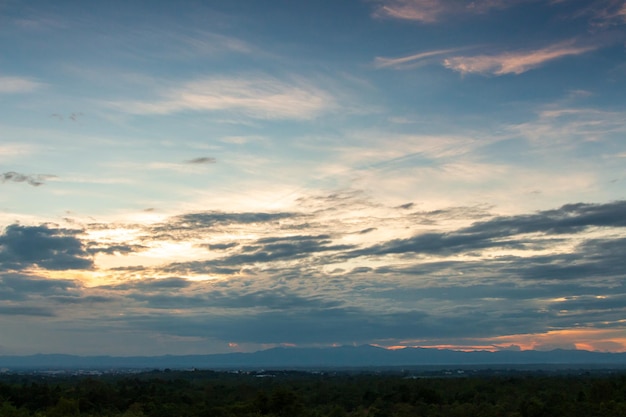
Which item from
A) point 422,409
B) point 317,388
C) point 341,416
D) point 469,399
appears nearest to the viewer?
point 341,416

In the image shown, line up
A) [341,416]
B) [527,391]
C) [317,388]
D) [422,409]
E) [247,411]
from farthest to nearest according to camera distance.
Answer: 1. [317,388]
2. [527,391]
3. [422,409]
4. [341,416]
5. [247,411]

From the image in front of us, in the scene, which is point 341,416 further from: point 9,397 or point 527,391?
point 527,391

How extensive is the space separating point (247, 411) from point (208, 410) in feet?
16.9

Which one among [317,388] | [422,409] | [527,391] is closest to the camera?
[422,409]

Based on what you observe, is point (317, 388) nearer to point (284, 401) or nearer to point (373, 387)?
point (373, 387)

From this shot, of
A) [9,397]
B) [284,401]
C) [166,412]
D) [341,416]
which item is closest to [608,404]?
[341,416]

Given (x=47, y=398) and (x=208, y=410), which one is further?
(x=47, y=398)

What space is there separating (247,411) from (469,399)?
55729 mm

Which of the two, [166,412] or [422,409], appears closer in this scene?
[166,412]

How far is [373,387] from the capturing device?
175m

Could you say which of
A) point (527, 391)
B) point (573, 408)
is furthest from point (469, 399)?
point (573, 408)

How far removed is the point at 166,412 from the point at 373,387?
9210 centimetres

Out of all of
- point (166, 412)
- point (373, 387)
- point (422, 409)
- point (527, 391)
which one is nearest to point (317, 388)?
point (373, 387)

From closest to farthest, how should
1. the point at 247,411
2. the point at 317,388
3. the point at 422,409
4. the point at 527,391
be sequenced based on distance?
the point at 247,411, the point at 422,409, the point at 527,391, the point at 317,388
